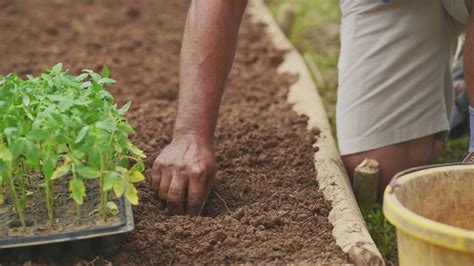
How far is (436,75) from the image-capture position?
3.81 meters

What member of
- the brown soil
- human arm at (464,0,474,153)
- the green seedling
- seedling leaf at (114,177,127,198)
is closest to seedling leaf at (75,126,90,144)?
the green seedling

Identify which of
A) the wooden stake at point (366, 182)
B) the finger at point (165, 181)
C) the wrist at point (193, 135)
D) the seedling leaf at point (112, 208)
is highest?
the wrist at point (193, 135)

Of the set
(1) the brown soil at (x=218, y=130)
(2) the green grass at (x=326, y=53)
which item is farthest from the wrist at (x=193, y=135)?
(2) the green grass at (x=326, y=53)

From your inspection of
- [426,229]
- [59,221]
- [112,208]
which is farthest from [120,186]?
[426,229]

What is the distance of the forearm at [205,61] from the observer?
10.2 feet

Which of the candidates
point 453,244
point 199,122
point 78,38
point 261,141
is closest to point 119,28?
point 78,38

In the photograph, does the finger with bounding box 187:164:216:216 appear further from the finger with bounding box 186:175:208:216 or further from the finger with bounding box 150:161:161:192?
the finger with bounding box 150:161:161:192

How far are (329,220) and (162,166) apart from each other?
60 centimetres

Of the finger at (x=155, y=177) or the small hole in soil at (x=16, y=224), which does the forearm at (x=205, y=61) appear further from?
the small hole in soil at (x=16, y=224)

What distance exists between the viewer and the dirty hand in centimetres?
296

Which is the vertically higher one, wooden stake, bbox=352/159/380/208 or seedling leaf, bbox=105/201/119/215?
seedling leaf, bbox=105/201/119/215

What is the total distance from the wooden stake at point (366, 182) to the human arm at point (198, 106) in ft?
2.22

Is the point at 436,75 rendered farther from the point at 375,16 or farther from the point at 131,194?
the point at 131,194

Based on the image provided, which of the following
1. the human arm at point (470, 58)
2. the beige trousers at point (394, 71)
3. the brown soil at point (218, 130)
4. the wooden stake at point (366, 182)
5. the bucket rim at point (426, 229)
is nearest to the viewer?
the bucket rim at point (426, 229)
